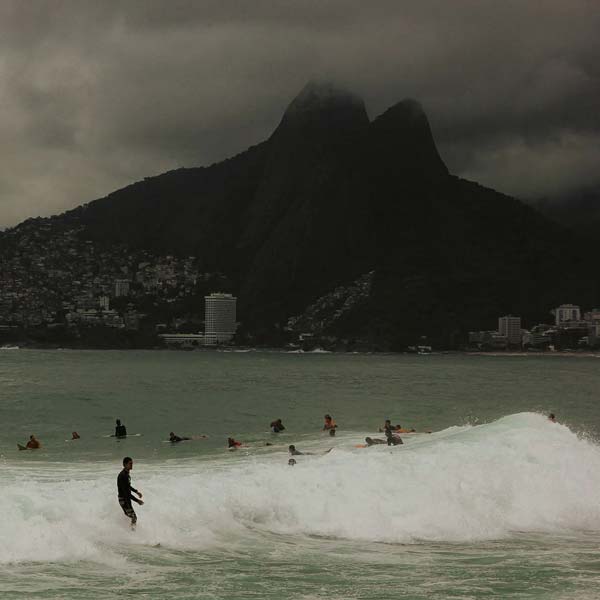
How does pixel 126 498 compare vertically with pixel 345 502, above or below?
above

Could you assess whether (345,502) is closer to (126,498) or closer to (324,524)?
(324,524)

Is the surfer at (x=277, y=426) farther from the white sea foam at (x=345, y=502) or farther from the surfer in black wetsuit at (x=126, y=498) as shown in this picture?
the surfer in black wetsuit at (x=126, y=498)

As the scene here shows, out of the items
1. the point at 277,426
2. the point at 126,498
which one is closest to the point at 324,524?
the point at 126,498

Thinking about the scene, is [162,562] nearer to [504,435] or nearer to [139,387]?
[504,435]

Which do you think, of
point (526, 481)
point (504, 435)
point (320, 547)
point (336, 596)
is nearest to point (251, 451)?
point (504, 435)

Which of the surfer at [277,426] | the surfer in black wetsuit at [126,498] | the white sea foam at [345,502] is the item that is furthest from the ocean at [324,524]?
the surfer at [277,426]

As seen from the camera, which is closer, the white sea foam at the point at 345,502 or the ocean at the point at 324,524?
the ocean at the point at 324,524

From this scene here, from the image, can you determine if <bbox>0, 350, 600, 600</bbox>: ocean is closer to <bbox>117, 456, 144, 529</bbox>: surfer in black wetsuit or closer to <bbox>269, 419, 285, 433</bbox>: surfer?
<bbox>117, 456, 144, 529</bbox>: surfer in black wetsuit

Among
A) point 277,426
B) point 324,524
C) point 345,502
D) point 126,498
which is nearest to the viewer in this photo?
point 126,498
